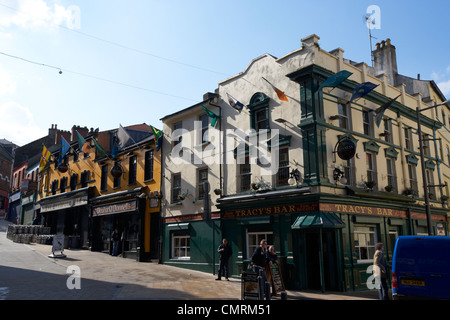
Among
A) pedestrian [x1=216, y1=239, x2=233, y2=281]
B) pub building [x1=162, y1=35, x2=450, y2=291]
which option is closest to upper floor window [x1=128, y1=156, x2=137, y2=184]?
pub building [x1=162, y1=35, x2=450, y2=291]

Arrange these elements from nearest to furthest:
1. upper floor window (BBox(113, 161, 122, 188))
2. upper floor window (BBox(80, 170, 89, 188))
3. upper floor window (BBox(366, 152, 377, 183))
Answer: upper floor window (BBox(366, 152, 377, 183))
upper floor window (BBox(113, 161, 122, 188))
upper floor window (BBox(80, 170, 89, 188))

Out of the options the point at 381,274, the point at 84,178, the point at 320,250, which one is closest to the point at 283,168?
the point at 320,250

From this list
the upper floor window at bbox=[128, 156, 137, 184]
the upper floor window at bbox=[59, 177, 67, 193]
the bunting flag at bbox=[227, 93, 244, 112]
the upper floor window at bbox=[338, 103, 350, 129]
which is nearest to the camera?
the upper floor window at bbox=[338, 103, 350, 129]

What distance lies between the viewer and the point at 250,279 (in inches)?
432

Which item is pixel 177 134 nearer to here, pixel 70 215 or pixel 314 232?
pixel 314 232

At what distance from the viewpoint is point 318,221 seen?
1441 cm

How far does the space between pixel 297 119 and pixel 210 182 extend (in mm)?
6036

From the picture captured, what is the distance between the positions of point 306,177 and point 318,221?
197cm

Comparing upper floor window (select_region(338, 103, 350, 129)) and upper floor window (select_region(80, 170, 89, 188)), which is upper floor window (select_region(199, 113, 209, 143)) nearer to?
upper floor window (select_region(338, 103, 350, 129))

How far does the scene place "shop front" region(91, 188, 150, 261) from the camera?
23219mm

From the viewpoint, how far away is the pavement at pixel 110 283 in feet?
38.9

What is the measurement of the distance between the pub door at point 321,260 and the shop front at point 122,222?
36.5 ft

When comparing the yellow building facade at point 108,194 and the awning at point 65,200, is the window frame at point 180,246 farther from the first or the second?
the awning at point 65,200

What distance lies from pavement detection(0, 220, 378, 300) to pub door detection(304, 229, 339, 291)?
26.1 inches
